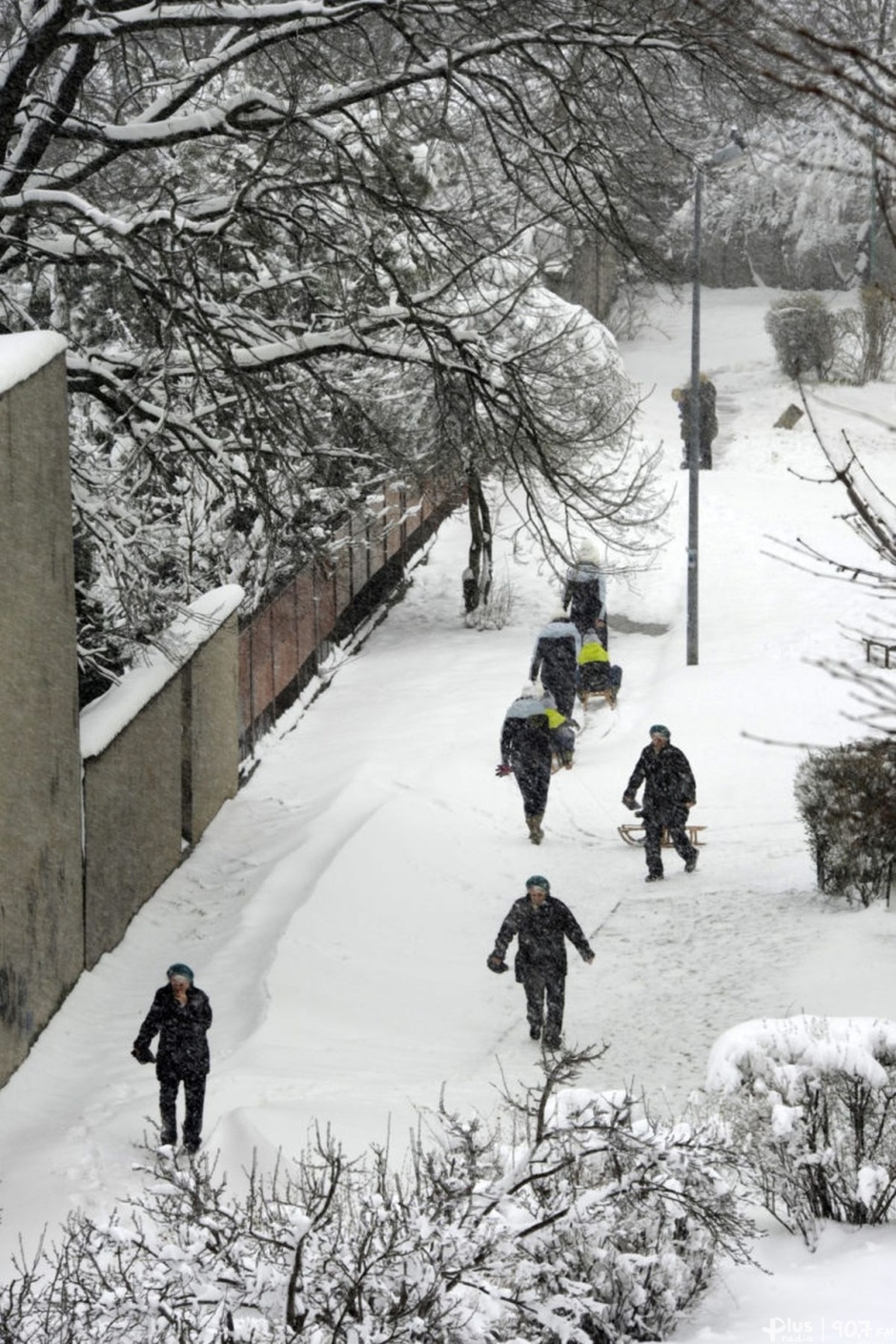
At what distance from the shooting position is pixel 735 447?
37094 mm

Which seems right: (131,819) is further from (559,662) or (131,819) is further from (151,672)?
(559,662)

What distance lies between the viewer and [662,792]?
51.3ft

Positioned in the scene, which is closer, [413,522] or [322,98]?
[322,98]

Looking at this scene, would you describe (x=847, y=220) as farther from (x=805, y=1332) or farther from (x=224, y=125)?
(x=805, y=1332)

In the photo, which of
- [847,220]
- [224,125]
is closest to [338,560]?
[224,125]

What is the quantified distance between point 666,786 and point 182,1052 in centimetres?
656

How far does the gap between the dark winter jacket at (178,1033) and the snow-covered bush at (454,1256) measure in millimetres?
2840

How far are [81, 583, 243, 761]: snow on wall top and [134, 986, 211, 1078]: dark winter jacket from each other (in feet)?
11.2

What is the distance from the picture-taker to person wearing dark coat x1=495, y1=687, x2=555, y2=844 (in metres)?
16.7

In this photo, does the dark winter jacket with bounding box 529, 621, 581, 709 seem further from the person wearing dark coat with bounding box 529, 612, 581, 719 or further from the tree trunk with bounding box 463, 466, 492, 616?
the tree trunk with bounding box 463, 466, 492, 616

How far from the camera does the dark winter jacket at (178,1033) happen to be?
10.0m

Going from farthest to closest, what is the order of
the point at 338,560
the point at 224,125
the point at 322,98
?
the point at 338,560 → the point at 322,98 → the point at 224,125

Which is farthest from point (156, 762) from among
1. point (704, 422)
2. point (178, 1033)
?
point (704, 422)

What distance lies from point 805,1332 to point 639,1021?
5934 mm
